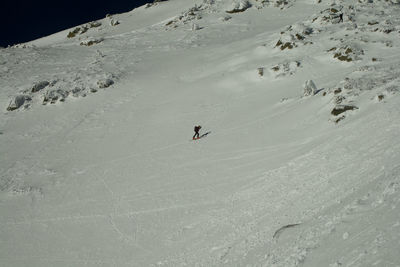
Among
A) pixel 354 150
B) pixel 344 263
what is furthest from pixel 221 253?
pixel 354 150

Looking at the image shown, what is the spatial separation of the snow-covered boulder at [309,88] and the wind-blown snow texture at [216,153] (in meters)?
0.07

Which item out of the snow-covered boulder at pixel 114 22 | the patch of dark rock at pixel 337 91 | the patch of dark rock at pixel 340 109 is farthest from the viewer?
the snow-covered boulder at pixel 114 22

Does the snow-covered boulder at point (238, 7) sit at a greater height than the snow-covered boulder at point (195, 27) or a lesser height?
greater

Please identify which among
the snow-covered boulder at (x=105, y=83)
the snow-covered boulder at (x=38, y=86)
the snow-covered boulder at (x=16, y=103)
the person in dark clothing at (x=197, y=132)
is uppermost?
the snow-covered boulder at (x=38, y=86)

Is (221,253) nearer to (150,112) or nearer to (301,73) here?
(150,112)

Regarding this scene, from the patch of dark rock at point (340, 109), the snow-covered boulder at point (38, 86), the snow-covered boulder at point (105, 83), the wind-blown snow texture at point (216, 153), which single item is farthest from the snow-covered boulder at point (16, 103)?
the patch of dark rock at point (340, 109)

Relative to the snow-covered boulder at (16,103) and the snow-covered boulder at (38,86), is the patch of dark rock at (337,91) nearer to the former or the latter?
the snow-covered boulder at (16,103)

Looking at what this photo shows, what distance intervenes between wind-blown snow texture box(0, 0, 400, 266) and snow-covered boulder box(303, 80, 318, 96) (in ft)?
0.23

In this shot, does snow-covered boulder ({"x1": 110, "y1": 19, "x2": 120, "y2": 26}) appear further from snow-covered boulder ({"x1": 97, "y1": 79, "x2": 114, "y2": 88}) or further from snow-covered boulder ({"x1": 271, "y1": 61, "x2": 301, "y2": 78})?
snow-covered boulder ({"x1": 271, "y1": 61, "x2": 301, "y2": 78})

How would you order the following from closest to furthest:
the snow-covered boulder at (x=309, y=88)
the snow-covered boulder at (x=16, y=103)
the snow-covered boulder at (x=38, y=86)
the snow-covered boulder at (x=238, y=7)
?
1. the snow-covered boulder at (x=309, y=88)
2. the snow-covered boulder at (x=16, y=103)
3. the snow-covered boulder at (x=38, y=86)
4. the snow-covered boulder at (x=238, y=7)

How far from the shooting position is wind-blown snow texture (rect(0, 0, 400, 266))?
31.3ft

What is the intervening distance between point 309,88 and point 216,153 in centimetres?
833

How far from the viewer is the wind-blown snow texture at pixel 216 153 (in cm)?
953

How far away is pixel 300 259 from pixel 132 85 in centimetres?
2943
